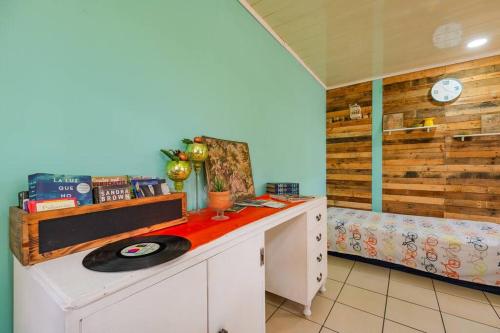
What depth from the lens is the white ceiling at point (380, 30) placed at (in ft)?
5.91

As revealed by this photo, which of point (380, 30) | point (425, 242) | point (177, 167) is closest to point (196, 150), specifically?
point (177, 167)

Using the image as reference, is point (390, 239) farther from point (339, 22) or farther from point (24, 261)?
point (24, 261)

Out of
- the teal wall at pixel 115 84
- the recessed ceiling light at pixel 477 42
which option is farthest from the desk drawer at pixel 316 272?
the recessed ceiling light at pixel 477 42

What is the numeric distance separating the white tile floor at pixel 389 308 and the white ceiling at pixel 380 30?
2.59m

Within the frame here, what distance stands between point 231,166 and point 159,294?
1.04 m

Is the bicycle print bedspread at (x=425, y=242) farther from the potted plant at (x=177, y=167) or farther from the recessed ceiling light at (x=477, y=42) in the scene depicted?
the potted plant at (x=177, y=167)

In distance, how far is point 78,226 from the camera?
68cm

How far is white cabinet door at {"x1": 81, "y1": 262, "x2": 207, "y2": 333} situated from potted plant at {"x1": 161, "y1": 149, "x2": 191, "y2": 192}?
0.52 meters

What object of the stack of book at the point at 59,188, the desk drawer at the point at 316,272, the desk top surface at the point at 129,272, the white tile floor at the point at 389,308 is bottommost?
the white tile floor at the point at 389,308

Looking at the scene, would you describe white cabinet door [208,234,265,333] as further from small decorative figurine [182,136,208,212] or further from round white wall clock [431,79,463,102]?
round white wall clock [431,79,463,102]

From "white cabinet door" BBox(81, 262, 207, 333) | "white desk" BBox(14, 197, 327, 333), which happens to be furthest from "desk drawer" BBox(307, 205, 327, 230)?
"white cabinet door" BBox(81, 262, 207, 333)

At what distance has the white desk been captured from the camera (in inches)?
18.5

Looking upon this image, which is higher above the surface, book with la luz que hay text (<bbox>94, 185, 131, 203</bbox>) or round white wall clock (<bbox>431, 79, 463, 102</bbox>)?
round white wall clock (<bbox>431, 79, 463, 102</bbox>)

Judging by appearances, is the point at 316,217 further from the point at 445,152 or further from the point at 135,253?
the point at 445,152
